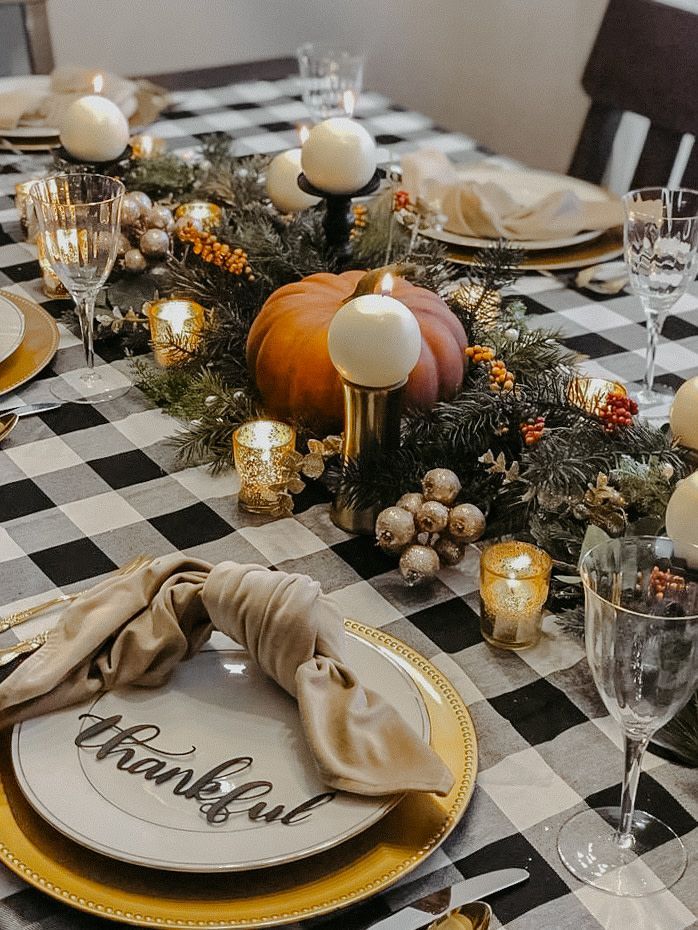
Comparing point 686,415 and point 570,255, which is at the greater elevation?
point 686,415

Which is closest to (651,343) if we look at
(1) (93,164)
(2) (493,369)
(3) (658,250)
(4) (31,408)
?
(3) (658,250)

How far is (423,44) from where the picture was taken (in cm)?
317

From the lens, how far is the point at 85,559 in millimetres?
858

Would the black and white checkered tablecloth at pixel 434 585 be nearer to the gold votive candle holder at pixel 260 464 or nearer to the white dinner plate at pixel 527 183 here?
the gold votive candle holder at pixel 260 464

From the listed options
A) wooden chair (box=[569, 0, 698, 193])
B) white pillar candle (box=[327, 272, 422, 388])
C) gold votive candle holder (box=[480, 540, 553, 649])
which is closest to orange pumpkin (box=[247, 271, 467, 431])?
white pillar candle (box=[327, 272, 422, 388])

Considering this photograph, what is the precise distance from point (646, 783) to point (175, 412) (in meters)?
0.57

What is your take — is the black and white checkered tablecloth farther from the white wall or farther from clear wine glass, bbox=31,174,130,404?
the white wall

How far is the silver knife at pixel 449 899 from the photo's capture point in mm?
560

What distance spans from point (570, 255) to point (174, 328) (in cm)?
51

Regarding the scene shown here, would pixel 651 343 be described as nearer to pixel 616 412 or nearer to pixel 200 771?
pixel 616 412

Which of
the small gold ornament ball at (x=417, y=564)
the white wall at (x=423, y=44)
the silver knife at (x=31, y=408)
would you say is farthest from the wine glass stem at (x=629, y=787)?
the white wall at (x=423, y=44)

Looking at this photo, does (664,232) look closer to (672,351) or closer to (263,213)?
(672,351)

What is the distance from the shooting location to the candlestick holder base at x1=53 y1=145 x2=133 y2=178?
4.42ft

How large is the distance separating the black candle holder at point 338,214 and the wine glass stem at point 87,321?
0.26 m
